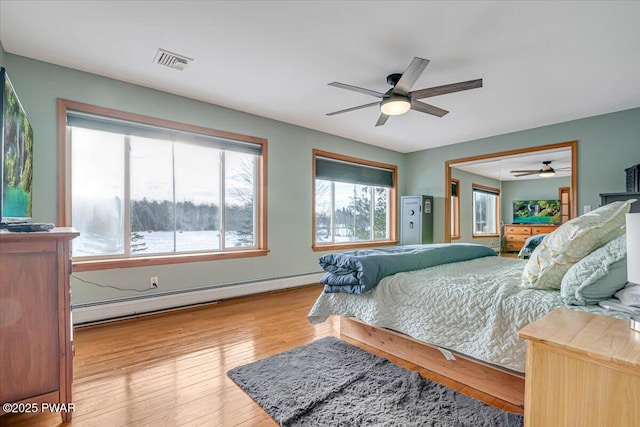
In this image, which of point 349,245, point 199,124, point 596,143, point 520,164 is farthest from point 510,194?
point 199,124

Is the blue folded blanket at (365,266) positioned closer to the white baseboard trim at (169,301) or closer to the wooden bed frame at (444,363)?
the wooden bed frame at (444,363)

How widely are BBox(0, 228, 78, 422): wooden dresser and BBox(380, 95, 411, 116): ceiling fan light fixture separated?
2527 mm

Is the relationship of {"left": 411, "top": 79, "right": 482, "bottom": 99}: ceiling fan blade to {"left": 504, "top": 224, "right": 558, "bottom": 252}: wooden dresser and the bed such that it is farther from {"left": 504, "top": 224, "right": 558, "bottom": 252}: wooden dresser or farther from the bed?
{"left": 504, "top": 224, "right": 558, "bottom": 252}: wooden dresser

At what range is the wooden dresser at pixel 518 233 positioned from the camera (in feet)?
15.0

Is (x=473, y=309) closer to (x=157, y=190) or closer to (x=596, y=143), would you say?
(x=157, y=190)

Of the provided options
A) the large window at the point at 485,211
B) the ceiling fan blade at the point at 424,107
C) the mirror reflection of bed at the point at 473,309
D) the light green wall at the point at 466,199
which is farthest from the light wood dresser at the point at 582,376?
the light green wall at the point at 466,199

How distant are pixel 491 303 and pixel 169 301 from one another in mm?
3147

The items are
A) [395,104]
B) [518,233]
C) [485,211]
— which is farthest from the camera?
[485,211]

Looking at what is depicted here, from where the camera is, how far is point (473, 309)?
1.77m

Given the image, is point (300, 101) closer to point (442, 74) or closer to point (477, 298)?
point (442, 74)

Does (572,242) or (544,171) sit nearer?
(572,242)

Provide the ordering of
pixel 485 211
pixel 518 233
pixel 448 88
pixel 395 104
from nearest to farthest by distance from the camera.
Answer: pixel 448 88, pixel 395 104, pixel 518 233, pixel 485 211

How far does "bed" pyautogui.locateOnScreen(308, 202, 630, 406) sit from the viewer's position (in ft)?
4.98

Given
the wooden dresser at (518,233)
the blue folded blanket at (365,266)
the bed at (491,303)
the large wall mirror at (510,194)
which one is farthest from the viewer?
the wooden dresser at (518,233)
